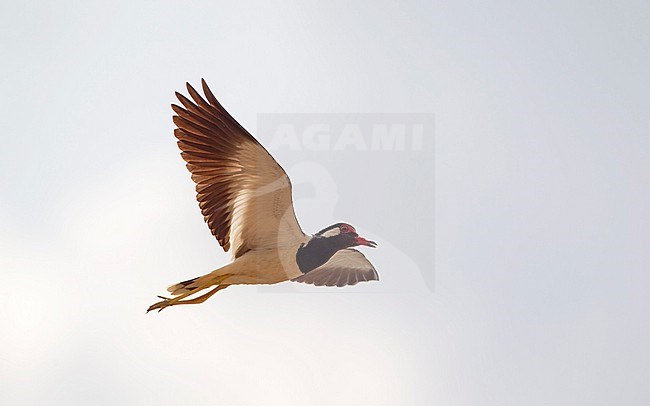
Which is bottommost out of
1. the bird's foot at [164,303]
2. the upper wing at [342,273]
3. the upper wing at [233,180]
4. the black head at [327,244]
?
the bird's foot at [164,303]

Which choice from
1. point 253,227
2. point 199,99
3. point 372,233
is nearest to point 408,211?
point 372,233

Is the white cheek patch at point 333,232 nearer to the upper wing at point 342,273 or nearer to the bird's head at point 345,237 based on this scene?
the bird's head at point 345,237

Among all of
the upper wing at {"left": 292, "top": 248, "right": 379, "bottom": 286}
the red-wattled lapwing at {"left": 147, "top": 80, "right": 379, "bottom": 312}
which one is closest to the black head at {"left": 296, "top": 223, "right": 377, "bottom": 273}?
the red-wattled lapwing at {"left": 147, "top": 80, "right": 379, "bottom": 312}

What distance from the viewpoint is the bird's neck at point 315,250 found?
5.13 meters

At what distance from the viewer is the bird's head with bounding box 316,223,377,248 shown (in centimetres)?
512

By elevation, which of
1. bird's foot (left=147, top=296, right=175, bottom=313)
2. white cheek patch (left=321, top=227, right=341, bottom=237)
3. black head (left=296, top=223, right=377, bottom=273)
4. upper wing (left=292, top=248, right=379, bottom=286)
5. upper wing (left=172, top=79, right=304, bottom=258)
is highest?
upper wing (left=172, top=79, right=304, bottom=258)

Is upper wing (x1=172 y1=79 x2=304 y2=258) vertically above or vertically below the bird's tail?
above

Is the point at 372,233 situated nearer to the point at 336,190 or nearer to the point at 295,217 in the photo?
the point at 336,190

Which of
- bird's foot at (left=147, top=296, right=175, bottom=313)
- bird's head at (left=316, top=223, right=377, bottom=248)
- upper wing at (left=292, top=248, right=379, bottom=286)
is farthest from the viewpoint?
upper wing at (left=292, top=248, right=379, bottom=286)

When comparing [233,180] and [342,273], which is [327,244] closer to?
[233,180]

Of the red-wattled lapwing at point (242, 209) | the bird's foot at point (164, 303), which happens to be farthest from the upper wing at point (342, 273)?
the bird's foot at point (164, 303)

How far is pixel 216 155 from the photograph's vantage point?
5039 millimetres

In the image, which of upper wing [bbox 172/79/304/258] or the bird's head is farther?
the bird's head

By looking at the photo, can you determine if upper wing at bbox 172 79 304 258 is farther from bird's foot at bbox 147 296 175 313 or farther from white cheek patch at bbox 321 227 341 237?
bird's foot at bbox 147 296 175 313
